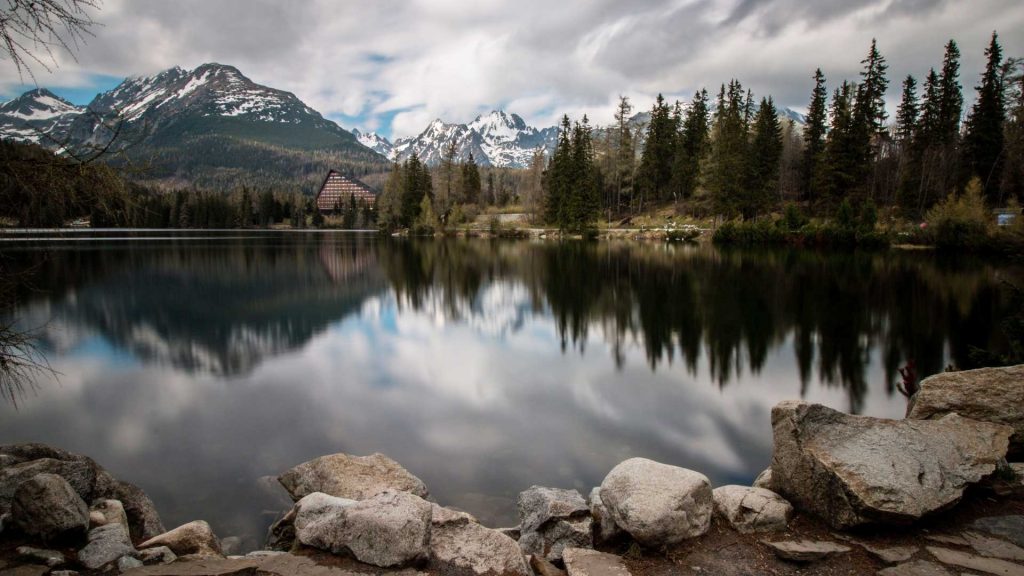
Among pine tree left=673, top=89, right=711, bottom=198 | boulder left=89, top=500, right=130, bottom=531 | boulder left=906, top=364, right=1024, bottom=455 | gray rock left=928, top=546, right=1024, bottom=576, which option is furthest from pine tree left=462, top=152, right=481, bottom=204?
gray rock left=928, top=546, right=1024, bottom=576

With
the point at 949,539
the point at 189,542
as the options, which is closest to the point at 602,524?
the point at 949,539

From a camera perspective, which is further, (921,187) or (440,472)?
(921,187)

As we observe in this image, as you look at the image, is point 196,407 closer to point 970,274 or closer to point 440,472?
point 440,472

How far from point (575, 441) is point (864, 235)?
5527 cm

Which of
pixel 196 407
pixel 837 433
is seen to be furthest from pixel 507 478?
pixel 196 407

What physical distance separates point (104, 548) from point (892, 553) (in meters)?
8.21

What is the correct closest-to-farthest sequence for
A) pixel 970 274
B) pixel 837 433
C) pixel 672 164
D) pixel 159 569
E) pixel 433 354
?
pixel 159 569 → pixel 837 433 → pixel 433 354 → pixel 970 274 → pixel 672 164

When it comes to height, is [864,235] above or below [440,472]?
above

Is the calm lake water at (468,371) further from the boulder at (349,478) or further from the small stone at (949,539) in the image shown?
the small stone at (949,539)

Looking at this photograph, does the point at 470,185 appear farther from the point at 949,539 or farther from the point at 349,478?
the point at 949,539

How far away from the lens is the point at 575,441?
11094 mm

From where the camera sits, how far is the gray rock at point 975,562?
493cm

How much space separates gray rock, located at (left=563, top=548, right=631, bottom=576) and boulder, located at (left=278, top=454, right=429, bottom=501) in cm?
345

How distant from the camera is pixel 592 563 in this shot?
5484 mm
